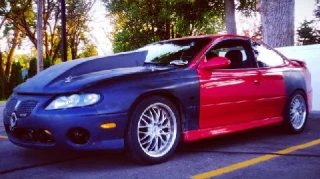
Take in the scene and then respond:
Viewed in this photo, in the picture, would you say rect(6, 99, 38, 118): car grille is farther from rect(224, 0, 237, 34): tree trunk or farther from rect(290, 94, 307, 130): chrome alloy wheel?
rect(224, 0, 237, 34): tree trunk

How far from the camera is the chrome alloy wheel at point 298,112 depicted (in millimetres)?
6117

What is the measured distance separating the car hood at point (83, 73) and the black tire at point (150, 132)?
1.23 ft

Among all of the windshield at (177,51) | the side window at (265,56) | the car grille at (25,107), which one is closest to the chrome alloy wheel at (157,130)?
the windshield at (177,51)

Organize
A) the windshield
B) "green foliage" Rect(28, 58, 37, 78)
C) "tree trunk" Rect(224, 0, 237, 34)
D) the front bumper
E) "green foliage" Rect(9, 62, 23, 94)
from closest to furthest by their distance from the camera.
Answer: the front bumper → the windshield → "tree trunk" Rect(224, 0, 237, 34) → "green foliage" Rect(28, 58, 37, 78) → "green foliage" Rect(9, 62, 23, 94)

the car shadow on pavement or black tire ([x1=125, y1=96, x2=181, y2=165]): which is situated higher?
black tire ([x1=125, y1=96, x2=181, y2=165])

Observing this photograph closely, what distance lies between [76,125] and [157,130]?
91 centimetres

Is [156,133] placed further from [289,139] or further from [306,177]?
[289,139]

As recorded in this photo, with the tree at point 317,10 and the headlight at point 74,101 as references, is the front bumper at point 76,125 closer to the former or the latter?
the headlight at point 74,101

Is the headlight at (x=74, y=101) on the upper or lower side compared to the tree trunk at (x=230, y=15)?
lower

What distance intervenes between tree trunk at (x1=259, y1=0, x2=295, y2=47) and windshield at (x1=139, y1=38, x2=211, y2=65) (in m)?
6.43

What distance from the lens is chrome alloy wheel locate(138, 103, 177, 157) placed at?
13.9 feet

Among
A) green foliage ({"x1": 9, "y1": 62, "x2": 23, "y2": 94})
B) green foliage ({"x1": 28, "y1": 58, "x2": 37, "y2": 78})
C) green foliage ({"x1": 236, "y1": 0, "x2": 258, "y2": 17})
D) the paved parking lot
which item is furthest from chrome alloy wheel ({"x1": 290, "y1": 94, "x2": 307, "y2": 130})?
green foliage ({"x1": 9, "y1": 62, "x2": 23, "y2": 94})

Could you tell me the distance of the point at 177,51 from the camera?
204 inches

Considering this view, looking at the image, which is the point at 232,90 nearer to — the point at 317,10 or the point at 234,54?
the point at 234,54
